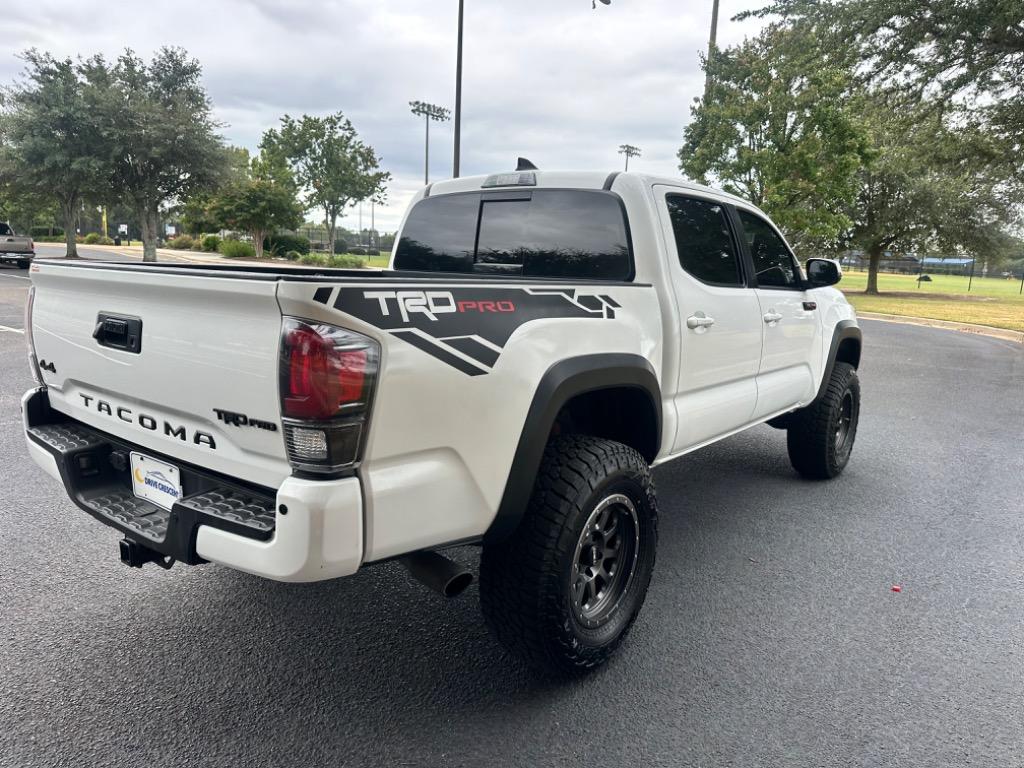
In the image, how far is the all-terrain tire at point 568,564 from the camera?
2455 mm

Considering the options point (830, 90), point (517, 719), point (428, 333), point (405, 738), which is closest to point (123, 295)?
point (428, 333)

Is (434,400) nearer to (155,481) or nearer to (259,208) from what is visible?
(155,481)

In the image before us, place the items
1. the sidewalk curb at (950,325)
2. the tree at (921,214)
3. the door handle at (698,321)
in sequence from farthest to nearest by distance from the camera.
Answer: the tree at (921,214) < the sidewalk curb at (950,325) < the door handle at (698,321)

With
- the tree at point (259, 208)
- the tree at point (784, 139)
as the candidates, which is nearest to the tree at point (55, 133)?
the tree at point (259, 208)

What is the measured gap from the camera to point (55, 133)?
2656cm

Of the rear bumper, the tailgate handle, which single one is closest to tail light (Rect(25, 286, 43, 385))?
the rear bumper

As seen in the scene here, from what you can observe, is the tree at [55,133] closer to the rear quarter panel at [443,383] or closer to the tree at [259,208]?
the tree at [259,208]

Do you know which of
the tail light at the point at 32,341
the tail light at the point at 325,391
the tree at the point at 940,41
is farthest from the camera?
the tree at the point at 940,41

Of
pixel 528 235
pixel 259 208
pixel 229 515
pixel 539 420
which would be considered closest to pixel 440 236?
pixel 528 235

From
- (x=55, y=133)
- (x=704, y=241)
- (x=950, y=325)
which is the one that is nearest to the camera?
(x=704, y=241)

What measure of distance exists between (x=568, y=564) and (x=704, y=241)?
1960mm

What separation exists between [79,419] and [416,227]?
2013 mm

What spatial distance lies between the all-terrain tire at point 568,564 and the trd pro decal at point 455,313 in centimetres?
55

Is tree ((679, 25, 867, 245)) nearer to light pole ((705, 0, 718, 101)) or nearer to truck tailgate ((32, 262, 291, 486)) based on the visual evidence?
light pole ((705, 0, 718, 101))
